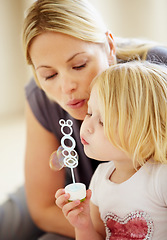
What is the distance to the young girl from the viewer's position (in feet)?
3.14

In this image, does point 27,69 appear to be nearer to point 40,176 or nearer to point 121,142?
point 40,176

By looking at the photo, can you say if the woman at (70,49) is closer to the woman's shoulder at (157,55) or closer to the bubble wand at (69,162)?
the woman's shoulder at (157,55)

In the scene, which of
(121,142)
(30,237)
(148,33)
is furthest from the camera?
(148,33)

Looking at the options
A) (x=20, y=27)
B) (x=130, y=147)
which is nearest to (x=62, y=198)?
(x=130, y=147)

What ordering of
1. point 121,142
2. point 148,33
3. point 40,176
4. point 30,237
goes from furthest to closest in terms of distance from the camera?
point 148,33 < point 30,237 < point 40,176 < point 121,142

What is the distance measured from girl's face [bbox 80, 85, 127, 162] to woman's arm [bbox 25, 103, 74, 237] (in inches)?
25.3

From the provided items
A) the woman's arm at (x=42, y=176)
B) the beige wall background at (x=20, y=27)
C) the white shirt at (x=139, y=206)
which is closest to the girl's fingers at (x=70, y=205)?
the white shirt at (x=139, y=206)

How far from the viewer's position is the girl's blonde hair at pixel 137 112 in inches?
37.4

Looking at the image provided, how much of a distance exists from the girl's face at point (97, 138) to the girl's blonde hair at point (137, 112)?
0.09 feet

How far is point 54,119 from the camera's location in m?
1.61

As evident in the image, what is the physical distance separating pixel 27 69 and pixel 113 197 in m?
3.08

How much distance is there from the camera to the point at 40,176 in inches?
65.4

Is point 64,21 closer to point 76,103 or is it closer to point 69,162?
point 76,103

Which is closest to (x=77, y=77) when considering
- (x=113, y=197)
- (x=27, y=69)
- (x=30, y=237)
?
(x=113, y=197)
